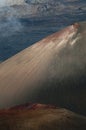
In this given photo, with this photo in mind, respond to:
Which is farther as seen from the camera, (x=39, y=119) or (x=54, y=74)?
(x=54, y=74)

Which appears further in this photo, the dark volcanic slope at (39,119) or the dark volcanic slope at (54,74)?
the dark volcanic slope at (54,74)

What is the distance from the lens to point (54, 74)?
5199 millimetres

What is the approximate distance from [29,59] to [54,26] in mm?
54238

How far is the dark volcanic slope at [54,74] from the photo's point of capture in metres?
4.93

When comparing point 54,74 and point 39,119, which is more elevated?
point 54,74

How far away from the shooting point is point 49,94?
4988 millimetres

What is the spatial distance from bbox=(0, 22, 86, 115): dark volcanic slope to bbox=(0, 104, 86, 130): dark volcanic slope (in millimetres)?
2541

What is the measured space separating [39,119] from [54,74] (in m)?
3.00

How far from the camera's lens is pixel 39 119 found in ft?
7.23

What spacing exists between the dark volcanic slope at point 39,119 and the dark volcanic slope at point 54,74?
2.54 metres

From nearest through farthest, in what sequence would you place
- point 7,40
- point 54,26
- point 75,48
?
point 75,48
point 7,40
point 54,26

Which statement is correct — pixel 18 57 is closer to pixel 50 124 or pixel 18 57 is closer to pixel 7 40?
pixel 50 124

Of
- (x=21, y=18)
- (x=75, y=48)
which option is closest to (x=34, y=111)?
(x=75, y=48)

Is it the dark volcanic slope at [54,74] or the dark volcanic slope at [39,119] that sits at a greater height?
the dark volcanic slope at [54,74]
